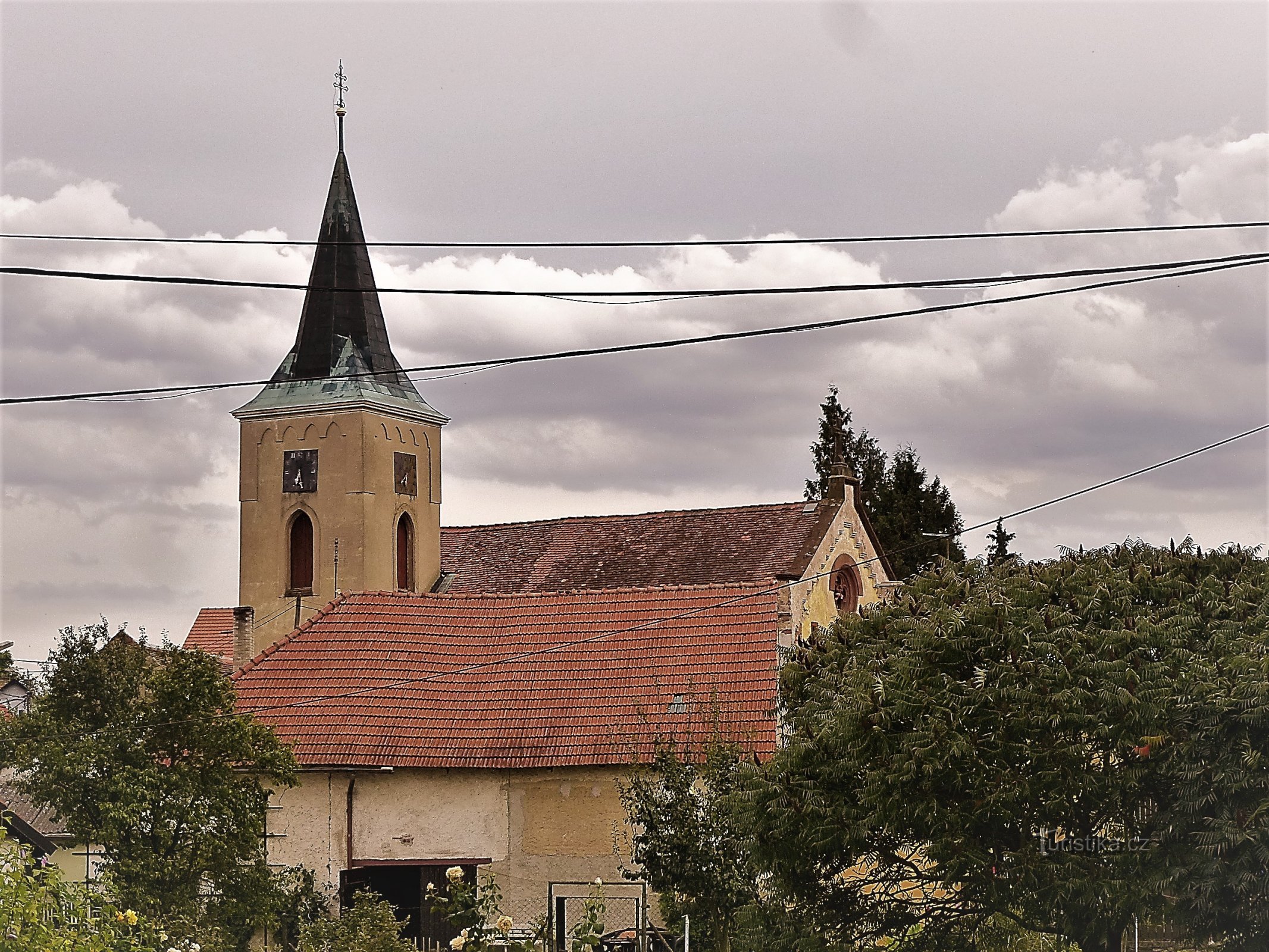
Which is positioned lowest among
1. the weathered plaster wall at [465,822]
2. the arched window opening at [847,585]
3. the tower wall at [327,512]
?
the weathered plaster wall at [465,822]

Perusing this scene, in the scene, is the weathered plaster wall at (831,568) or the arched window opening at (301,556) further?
the arched window opening at (301,556)

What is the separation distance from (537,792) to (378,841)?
2.47 metres

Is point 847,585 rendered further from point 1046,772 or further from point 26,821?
point 1046,772

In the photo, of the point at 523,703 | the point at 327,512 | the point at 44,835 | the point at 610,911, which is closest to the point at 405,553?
the point at 327,512

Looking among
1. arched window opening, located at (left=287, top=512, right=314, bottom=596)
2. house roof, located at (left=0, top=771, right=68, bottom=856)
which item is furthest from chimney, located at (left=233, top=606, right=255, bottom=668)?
house roof, located at (left=0, top=771, right=68, bottom=856)

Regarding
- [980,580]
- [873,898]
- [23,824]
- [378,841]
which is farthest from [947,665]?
[23,824]

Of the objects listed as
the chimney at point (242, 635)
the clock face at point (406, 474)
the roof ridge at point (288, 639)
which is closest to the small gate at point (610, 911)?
the roof ridge at point (288, 639)

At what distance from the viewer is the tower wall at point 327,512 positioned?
43312 mm

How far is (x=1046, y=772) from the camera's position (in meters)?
13.6

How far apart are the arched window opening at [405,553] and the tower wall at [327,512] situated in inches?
7.3

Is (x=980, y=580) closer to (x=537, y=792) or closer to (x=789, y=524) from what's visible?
(x=537, y=792)

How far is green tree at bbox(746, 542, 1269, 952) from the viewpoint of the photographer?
1323cm

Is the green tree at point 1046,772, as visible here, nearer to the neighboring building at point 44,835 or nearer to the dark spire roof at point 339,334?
the neighboring building at point 44,835

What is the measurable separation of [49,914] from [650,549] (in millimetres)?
26795
